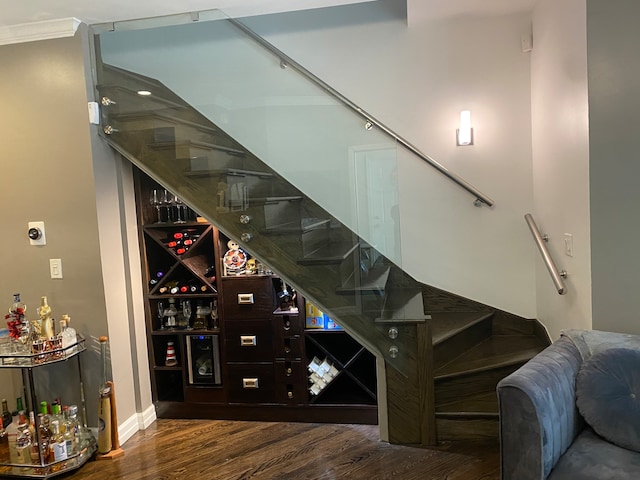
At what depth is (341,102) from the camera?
286cm

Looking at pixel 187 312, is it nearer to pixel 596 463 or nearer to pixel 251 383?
pixel 251 383

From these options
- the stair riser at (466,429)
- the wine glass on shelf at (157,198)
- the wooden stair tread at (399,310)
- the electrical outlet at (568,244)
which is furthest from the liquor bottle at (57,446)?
the electrical outlet at (568,244)

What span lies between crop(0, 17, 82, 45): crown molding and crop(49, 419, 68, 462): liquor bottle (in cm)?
228

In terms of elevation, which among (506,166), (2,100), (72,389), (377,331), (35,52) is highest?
(35,52)

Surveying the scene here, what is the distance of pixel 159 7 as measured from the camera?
280 cm

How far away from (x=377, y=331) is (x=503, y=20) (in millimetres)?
2295

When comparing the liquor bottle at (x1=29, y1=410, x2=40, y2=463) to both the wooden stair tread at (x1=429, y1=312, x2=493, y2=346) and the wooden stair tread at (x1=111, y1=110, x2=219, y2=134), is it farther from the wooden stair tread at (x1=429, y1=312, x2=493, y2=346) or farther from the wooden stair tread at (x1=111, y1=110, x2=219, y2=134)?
the wooden stair tread at (x1=429, y1=312, x2=493, y2=346)

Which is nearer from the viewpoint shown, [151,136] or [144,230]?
[151,136]

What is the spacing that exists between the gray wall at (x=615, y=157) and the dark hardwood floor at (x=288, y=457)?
3.62 feet

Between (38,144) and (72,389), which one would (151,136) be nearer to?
(38,144)

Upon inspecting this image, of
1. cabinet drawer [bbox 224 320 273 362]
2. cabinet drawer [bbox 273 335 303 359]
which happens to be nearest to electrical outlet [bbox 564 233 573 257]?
cabinet drawer [bbox 273 335 303 359]

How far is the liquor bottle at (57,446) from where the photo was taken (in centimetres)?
266

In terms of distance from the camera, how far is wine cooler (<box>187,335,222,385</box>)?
132 inches

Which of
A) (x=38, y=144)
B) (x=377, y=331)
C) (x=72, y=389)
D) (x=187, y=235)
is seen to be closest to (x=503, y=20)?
(x=377, y=331)
